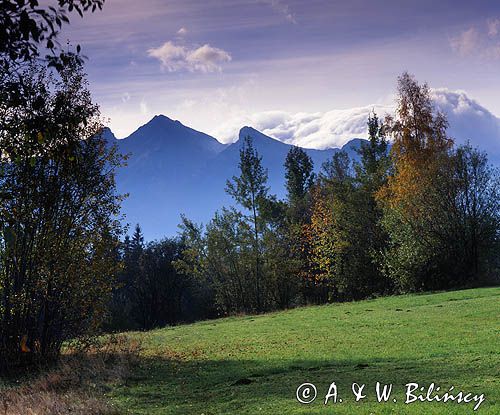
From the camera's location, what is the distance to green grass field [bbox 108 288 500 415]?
1100 cm

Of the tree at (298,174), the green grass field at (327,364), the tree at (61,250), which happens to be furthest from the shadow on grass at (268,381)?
the tree at (298,174)

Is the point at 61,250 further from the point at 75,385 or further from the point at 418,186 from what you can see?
the point at 418,186

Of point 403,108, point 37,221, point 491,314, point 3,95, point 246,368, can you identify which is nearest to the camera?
point 3,95

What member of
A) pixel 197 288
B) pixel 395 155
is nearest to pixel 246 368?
pixel 395 155

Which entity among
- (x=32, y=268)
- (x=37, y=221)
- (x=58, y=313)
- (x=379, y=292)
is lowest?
(x=379, y=292)

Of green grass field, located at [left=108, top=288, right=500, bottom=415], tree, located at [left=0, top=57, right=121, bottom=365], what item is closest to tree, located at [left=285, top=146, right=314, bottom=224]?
green grass field, located at [left=108, top=288, right=500, bottom=415]

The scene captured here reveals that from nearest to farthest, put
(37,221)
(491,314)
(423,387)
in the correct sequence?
(423,387)
(37,221)
(491,314)

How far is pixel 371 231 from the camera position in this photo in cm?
5534

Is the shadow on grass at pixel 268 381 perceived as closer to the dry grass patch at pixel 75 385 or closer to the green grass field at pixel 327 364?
the green grass field at pixel 327 364

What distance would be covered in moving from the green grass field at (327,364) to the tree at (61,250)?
13.0 ft

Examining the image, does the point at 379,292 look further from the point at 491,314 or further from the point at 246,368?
the point at 246,368

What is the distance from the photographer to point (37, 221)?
20.8 m

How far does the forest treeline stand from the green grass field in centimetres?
1885

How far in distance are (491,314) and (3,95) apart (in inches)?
889
